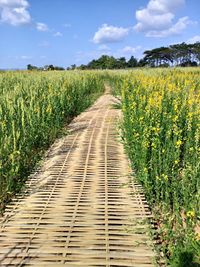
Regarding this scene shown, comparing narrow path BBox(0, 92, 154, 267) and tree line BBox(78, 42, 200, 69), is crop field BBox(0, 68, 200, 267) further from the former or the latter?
tree line BBox(78, 42, 200, 69)

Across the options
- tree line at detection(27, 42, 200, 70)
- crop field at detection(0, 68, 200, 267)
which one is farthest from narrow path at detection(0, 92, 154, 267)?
tree line at detection(27, 42, 200, 70)

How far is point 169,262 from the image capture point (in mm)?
3611

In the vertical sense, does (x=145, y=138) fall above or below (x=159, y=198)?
above

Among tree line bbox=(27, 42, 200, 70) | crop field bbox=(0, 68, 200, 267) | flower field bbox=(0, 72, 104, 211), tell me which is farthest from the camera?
tree line bbox=(27, 42, 200, 70)

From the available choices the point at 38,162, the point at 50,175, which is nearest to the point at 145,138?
the point at 50,175

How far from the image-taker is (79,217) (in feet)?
15.4

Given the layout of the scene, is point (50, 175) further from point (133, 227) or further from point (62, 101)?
point (62, 101)

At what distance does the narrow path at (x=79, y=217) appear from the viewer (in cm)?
384

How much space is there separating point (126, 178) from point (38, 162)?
160 centimetres

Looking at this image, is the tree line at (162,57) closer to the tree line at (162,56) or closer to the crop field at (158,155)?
the tree line at (162,56)

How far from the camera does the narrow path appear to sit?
12.6 feet

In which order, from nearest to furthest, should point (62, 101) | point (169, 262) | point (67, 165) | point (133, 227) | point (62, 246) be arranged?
1. point (169, 262)
2. point (62, 246)
3. point (133, 227)
4. point (67, 165)
5. point (62, 101)

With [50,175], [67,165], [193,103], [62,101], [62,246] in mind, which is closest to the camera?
[62,246]

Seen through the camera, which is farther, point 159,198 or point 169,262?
point 159,198
